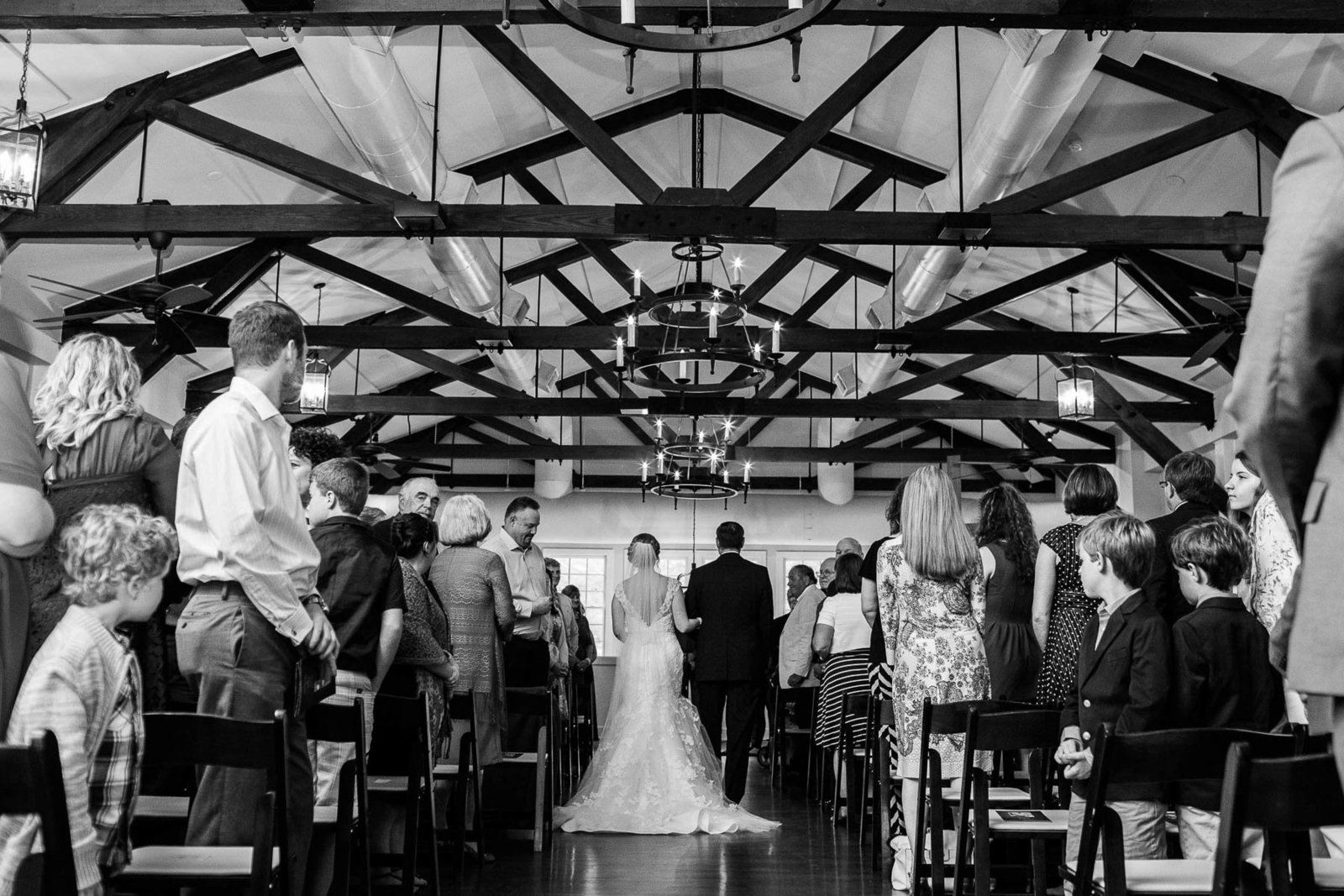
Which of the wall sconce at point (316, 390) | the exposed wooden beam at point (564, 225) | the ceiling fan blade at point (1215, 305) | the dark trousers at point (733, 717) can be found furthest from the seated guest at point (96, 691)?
the wall sconce at point (316, 390)

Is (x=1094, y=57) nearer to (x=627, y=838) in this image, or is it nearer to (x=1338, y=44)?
(x=1338, y=44)

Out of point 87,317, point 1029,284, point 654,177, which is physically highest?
point 654,177

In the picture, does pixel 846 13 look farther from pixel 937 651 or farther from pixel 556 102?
pixel 937 651

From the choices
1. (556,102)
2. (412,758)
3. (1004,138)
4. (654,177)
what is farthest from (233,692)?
(654,177)

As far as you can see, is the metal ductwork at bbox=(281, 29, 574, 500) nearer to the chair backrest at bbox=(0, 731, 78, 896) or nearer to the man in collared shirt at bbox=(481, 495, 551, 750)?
the man in collared shirt at bbox=(481, 495, 551, 750)

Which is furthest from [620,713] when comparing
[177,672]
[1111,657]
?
[1111,657]

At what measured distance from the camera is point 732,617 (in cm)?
693

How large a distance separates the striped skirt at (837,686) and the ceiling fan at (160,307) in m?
4.03

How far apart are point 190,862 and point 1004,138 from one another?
538 cm

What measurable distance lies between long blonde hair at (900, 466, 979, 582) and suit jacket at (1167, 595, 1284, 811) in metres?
1.18

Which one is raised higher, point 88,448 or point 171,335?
point 171,335

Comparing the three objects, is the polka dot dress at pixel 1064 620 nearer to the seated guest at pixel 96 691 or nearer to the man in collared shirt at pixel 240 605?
the man in collared shirt at pixel 240 605

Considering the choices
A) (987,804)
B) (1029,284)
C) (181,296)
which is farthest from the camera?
(1029,284)

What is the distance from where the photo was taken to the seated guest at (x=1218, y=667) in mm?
3098
